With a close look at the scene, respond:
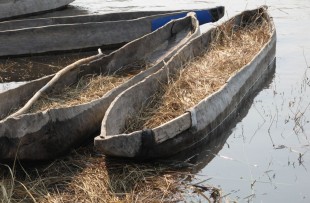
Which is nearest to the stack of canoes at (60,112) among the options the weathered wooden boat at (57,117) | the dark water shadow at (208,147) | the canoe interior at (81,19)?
the weathered wooden boat at (57,117)

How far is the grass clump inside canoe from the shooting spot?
6316 mm

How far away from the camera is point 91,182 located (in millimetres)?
5129

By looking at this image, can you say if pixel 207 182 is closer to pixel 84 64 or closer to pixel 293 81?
pixel 84 64

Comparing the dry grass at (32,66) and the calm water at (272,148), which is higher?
the dry grass at (32,66)

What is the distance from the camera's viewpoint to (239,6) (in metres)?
14.3

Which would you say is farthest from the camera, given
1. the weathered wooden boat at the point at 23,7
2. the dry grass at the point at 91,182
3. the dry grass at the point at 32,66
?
the weathered wooden boat at the point at 23,7

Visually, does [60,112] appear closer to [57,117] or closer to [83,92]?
[57,117]

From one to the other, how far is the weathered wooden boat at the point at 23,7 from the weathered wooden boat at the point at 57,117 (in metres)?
4.98

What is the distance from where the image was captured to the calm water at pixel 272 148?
529cm

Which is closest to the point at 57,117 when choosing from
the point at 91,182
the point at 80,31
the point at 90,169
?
the point at 90,169

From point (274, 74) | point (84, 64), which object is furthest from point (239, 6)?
point (84, 64)

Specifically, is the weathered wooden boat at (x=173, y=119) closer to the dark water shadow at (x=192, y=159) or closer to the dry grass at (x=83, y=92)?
the dark water shadow at (x=192, y=159)

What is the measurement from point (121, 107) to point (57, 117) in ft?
2.49

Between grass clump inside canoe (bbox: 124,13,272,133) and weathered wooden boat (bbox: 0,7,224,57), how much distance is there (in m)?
1.41
